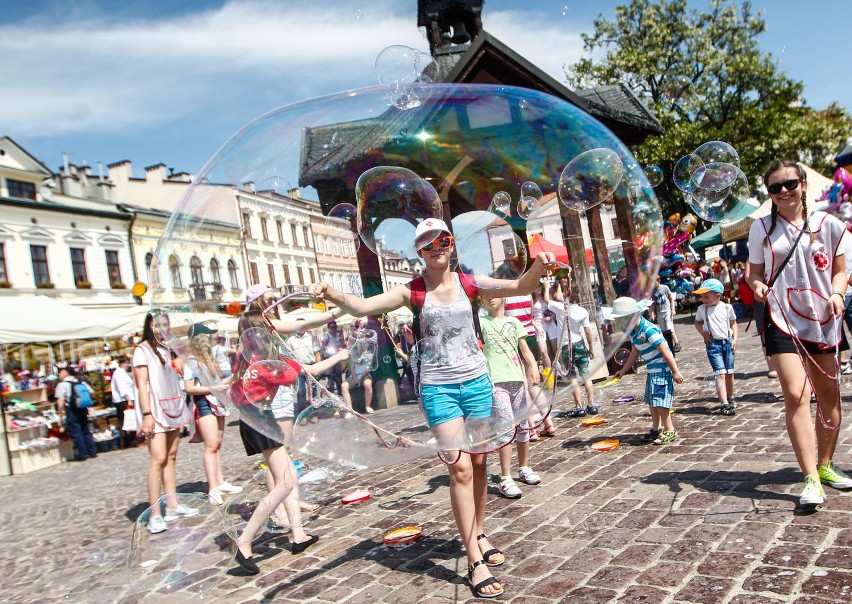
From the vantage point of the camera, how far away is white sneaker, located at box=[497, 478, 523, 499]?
16.9 feet

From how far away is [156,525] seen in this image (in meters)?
3.96

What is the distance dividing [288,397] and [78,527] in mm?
4782

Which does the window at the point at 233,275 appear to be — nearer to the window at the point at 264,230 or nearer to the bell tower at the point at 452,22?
the window at the point at 264,230

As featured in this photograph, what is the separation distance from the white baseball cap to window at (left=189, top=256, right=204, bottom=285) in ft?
4.04

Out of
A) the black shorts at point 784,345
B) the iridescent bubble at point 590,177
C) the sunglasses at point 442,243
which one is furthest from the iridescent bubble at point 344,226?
the black shorts at point 784,345

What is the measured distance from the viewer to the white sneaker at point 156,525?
3.94m

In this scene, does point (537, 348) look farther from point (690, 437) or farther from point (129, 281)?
point (129, 281)

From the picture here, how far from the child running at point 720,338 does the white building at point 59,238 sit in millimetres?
30763

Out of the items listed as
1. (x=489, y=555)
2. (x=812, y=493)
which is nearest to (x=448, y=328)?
(x=489, y=555)

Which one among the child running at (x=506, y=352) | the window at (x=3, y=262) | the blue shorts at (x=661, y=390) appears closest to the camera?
the child running at (x=506, y=352)

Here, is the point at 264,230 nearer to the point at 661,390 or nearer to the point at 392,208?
the point at 392,208

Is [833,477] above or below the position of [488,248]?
below

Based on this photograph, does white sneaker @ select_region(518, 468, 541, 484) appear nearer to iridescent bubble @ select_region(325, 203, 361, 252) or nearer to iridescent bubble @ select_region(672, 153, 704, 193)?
iridescent bubble @ select_region(672, 153, 704, 193)

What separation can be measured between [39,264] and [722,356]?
32.6m
